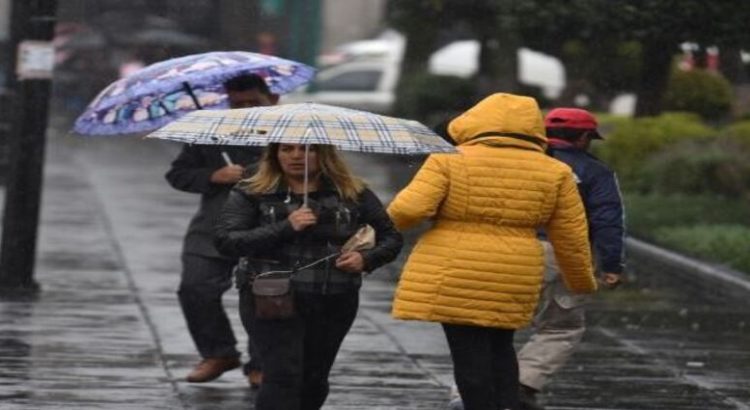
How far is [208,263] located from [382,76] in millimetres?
27679

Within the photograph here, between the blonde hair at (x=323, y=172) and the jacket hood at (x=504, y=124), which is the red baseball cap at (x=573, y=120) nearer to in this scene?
the jacket hood at (x=504, y=124)

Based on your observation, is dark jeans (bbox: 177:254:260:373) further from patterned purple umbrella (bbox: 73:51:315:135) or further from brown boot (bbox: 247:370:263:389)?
patterned purple umbrella (bbox: 73:51:315:135)

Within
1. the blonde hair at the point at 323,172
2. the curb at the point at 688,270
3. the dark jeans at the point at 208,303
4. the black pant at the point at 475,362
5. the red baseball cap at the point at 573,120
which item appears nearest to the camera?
the blonde hair at the point at 323,172

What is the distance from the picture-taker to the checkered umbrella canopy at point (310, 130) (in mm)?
7867

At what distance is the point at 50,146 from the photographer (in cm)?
3350

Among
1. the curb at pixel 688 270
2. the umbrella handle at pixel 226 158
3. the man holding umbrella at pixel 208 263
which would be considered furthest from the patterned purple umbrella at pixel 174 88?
the curb at pixel 688 270

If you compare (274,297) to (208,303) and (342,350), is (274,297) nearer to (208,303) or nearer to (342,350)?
(208,303)

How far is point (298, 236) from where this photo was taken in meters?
7.98

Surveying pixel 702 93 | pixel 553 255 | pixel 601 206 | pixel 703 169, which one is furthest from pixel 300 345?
pixel 702 93

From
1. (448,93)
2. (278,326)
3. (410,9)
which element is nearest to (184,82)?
(278,326)

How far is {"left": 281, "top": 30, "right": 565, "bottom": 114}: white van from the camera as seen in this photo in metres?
36.8

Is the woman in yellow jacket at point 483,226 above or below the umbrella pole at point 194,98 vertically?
above

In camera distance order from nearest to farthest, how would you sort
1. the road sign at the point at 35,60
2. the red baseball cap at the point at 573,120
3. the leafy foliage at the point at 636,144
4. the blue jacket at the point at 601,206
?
the blue jacket at the point at 601,206
the red baseball cap at the point at 573,120
the road sign at the point at 35,60
the leafy foliage at the point at 636,144

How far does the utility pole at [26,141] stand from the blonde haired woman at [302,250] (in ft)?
20.6
